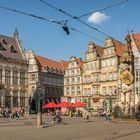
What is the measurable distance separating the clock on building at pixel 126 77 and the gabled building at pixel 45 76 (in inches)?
1405

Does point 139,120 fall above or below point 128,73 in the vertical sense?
below

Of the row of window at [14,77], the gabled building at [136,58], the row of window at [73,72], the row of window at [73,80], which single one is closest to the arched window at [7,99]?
the row of window at [14,77]

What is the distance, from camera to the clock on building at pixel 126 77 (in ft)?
123

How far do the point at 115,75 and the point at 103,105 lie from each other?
5579 mm

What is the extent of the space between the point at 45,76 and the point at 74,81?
30.7 ft

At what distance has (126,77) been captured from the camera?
124ft

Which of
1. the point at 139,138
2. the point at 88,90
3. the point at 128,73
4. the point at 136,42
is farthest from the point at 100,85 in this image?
the point at 139,138

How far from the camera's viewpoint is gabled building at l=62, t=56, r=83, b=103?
68325mm

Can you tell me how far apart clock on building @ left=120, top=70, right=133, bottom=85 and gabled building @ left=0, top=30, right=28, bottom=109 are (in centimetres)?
3130

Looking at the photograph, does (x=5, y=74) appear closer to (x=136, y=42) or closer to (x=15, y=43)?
(x=15, y=43)

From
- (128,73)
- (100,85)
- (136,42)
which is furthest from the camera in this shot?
(100,85)

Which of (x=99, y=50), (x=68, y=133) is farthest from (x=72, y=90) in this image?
(x=68, y=133)

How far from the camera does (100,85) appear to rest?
209ft

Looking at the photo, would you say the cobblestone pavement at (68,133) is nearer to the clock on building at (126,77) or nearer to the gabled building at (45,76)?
the clock on building at (126,77)
